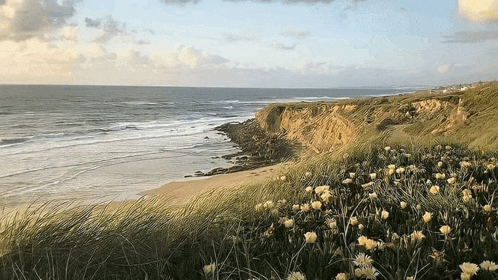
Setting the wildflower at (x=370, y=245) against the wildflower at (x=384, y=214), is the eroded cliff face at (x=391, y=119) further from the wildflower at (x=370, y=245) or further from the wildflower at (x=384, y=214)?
the wildflower at (x=370, y=245)

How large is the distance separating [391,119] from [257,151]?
6.29m

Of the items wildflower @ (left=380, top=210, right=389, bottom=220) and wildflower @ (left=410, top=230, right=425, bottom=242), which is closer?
wildflower @ (left=410, top=230, right=425, bottom=242)

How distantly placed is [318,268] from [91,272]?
1.42 m

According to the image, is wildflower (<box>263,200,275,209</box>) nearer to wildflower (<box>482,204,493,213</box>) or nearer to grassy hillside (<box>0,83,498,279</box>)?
grassy hillside (<box>0,83,498,279</box>)

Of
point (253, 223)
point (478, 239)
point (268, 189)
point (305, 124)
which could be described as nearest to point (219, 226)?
point (253, 223)

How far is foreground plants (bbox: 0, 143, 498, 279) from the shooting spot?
229 centimetres

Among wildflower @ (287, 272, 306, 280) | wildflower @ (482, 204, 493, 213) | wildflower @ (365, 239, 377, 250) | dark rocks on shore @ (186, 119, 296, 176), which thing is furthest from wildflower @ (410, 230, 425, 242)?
dark rocks on shore @ (186, 119, 296, 176)

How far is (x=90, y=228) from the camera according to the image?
127 inches

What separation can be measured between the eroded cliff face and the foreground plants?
13.2ft

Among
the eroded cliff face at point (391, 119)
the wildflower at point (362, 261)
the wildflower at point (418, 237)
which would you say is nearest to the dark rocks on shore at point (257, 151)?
the eroded cliff face at point (391, 119)

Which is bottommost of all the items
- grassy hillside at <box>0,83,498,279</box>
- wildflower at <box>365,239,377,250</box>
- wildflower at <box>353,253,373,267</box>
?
grassy hillside at <box>0,83,498,279</box>

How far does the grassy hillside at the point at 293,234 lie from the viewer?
231 centimetres

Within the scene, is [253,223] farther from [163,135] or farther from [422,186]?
[163,135]

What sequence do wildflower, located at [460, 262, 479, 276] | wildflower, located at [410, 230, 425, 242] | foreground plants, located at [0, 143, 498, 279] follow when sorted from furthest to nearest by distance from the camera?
wildflower, located at [410, 230, 425, 242] < foreground plants, located at [0, 143, 498, 279] < wildflower, located at [460, 262, 479, 276]
